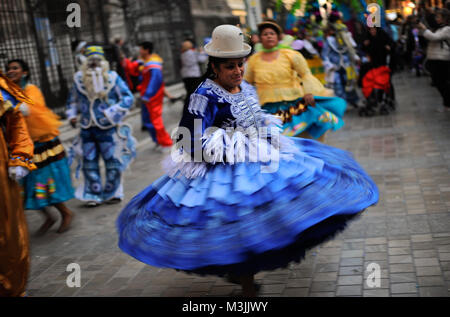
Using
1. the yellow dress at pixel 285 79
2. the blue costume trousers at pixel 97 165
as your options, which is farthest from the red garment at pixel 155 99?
the yellow dress at pixel 285 79

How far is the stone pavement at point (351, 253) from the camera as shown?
163 inches

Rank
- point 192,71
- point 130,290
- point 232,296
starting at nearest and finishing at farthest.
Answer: point 232,296, point 130,290, point 192,71

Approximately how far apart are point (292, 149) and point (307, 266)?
3.90 ft

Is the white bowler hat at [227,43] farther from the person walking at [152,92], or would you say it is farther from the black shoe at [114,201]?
the person walking at [152,92]

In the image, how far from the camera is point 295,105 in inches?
251

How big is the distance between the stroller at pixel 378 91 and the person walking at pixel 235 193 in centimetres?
787

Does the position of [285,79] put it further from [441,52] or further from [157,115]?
[441,52]

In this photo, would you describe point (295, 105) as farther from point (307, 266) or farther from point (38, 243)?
point (38, 243)

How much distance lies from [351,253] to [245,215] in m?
1.72

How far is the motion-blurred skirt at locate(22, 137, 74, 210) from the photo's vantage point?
614 cm

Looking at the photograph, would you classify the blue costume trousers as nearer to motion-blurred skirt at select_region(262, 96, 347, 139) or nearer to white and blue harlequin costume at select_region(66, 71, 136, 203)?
white and blue harlequin costume at select_region(66, 71, 136, 203)

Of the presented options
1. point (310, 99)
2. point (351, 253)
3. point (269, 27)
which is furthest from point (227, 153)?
point (269, 27)

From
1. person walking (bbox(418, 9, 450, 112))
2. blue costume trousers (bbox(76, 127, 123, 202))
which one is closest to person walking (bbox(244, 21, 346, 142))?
blue costume trousers (bbox(76, 127, 123, 202))
